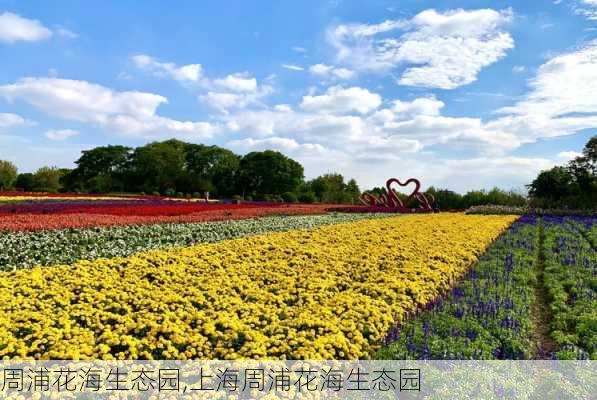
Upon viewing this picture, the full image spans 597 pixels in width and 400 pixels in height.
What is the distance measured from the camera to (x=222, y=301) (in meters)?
5.89

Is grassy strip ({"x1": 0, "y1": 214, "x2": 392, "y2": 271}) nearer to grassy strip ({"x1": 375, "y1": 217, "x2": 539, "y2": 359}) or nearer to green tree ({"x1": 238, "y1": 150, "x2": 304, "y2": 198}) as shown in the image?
grassy strip ({"x1": 375, "y1": 217, "x2": 539, "y2": 359})

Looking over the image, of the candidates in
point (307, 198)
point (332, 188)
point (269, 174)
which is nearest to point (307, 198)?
point (307, 198)

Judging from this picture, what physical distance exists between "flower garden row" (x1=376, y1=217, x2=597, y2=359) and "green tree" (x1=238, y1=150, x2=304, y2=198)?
40.8 meters

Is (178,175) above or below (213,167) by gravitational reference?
below

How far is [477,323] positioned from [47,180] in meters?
54.4

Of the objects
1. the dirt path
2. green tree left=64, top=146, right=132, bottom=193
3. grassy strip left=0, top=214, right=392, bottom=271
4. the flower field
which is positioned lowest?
the dirt path

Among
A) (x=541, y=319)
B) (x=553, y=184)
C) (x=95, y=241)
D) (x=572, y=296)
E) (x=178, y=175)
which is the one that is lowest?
(x=541, y=319)

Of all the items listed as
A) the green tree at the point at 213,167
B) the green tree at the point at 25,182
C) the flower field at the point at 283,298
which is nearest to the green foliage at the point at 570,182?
the flower field at the point at 283,298

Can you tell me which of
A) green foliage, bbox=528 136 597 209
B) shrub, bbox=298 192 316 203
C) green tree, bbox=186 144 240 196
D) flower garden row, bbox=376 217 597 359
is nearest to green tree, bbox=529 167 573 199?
green foliage, bbox=528 136 597 209

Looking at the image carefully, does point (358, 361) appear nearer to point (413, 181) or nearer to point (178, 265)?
point (178, 265)

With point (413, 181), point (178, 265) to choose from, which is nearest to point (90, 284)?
point (178, 265)

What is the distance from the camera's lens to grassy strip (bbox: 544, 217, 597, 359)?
5.62 meters

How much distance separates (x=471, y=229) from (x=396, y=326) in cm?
1073

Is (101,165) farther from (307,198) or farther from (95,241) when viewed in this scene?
(95,241)
